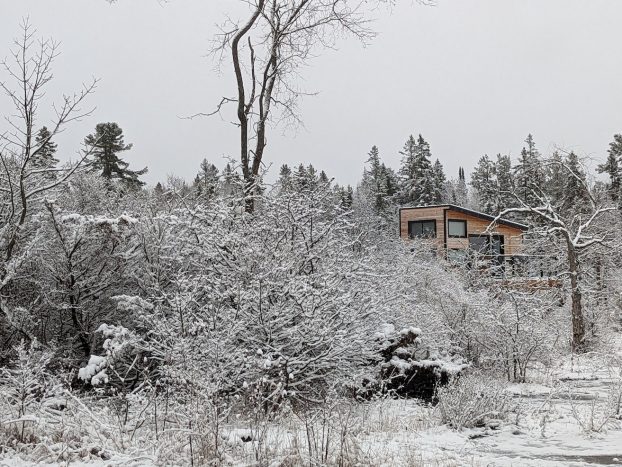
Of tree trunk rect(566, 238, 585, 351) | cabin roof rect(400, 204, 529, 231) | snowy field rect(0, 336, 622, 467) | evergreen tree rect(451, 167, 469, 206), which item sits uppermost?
evergreen tree rect(451, 167, 469, 206)

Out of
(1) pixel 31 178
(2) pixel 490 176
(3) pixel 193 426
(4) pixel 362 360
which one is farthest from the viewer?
(2) pixel 490 176

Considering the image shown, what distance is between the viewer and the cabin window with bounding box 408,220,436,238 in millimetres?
38431

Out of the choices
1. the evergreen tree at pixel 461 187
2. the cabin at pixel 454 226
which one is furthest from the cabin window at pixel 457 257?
the evergreen tree at pixel 461 187

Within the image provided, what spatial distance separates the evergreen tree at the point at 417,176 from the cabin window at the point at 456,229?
1777 centimetres

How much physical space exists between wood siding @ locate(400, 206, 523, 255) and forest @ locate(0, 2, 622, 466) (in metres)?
24.0

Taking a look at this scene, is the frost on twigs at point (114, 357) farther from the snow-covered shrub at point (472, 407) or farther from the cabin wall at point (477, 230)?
the cabin wall at point (477, 230)

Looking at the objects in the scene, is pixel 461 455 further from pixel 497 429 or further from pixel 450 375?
pixel 450 375

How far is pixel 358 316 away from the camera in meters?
9.21

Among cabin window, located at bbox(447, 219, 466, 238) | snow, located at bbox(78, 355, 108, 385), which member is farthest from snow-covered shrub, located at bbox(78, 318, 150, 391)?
cabin window, located at bbox(447, 219, 466, 238)

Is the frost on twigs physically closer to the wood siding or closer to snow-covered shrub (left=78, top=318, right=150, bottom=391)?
snow-covered shrub (left=78, top=318, right=150, bottom=391)

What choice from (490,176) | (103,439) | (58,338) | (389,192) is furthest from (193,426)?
(490,176)

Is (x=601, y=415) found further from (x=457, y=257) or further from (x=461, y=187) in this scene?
(x=461, y=187)

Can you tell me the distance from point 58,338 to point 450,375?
716cm

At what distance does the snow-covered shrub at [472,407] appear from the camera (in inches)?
304
